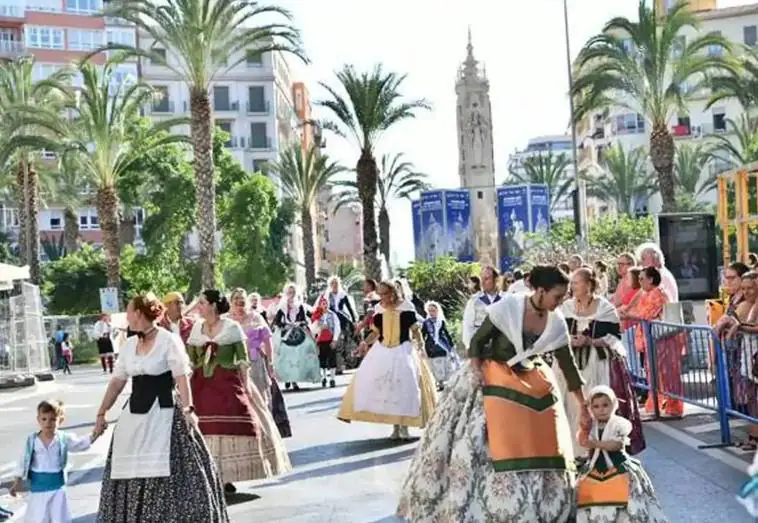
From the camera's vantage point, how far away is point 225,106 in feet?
344

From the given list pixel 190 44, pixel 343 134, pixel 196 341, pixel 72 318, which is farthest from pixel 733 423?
pixel 72 318

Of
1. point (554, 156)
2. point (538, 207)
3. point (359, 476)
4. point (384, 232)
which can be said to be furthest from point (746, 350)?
point (554, 156)

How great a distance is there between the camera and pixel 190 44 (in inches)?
1476

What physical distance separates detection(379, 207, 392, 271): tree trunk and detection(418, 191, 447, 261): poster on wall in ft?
27.7

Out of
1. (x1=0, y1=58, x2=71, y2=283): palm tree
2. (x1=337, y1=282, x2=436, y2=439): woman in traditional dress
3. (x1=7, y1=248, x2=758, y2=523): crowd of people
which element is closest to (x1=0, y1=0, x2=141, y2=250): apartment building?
(x1=0, y1=58, x2=71, y2=283): palm tree

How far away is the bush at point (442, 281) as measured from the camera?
39.3 meters

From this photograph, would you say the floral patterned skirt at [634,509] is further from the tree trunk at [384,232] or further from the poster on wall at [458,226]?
the tree trunk at [384,232]

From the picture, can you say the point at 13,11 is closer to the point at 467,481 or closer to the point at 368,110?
the point at 368,110

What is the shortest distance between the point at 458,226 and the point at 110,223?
14689 millimetres

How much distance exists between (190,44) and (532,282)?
31.3 metres

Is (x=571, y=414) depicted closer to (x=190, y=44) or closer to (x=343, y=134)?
(x=190, y=44)

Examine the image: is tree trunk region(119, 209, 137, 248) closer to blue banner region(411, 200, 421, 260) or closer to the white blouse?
blue banner region(411, 200, 421, 260)

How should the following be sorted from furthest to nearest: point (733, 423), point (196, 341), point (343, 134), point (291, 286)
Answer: point (343, 134) < point (291, 286) < point (733, 423) < point (196, 341)

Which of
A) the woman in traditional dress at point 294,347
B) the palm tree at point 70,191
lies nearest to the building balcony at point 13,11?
the palm tree at point 70,191
